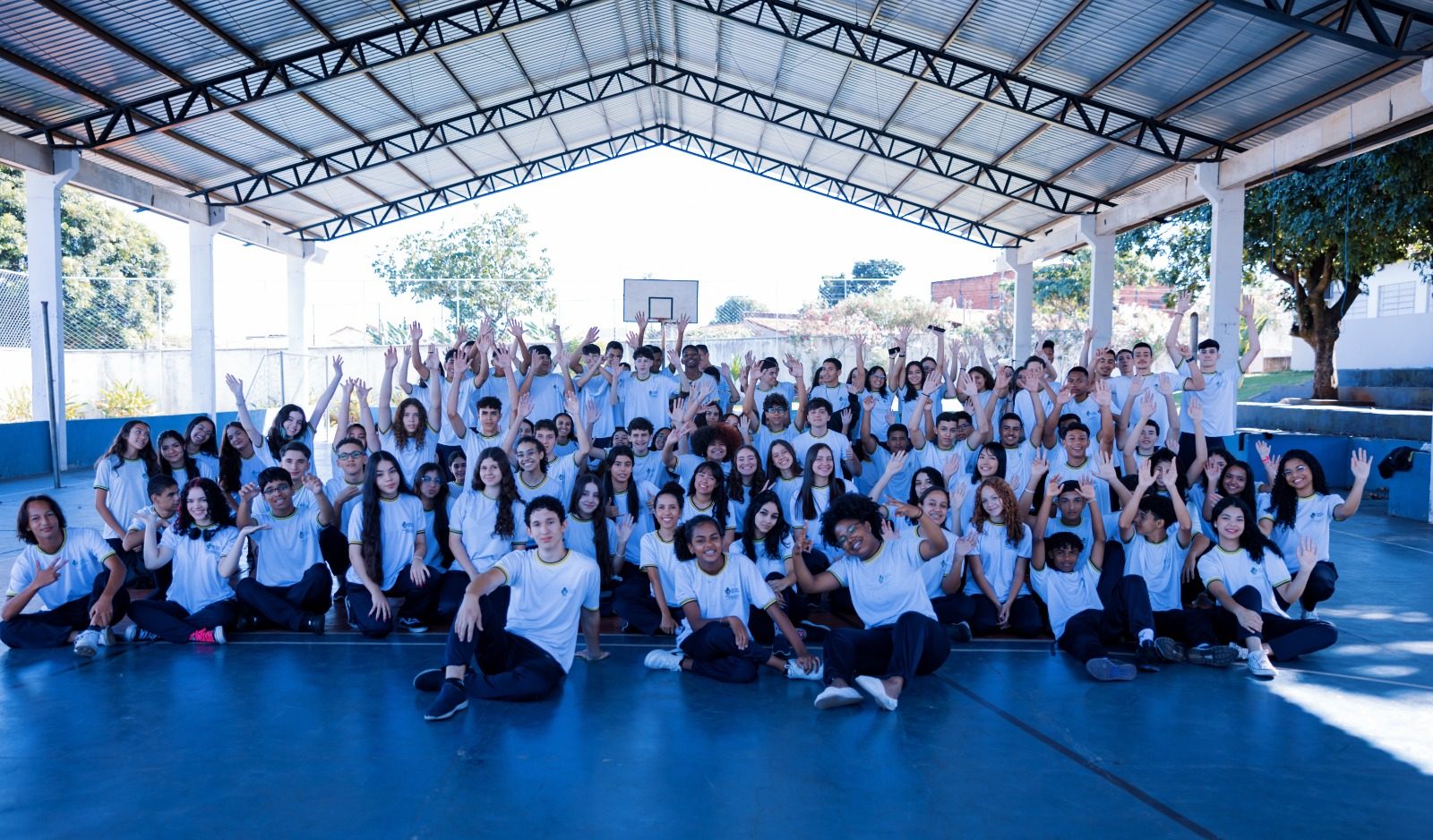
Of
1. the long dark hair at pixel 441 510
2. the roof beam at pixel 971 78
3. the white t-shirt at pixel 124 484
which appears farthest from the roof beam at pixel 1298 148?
the white t-shirt at pixel 124 484

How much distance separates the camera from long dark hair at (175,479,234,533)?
5895 millimetres

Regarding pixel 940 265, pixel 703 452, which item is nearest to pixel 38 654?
pixel 703 452

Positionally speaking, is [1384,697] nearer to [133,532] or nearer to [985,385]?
[985,385]

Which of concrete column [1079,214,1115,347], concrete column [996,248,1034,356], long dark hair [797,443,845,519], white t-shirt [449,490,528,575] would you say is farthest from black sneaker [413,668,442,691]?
concrete column [996,248,1034,356]

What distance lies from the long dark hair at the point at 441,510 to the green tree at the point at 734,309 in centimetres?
1905

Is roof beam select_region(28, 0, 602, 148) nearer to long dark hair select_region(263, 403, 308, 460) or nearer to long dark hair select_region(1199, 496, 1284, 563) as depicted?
long dark hair select_region(263, 403, 308, 460)

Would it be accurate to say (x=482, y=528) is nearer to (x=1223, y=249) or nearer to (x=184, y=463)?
(x=184, y=463)

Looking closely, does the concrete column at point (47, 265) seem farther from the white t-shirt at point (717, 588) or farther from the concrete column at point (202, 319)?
the white t-shirt at point (717, 588)

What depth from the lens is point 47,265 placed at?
13.6 metres

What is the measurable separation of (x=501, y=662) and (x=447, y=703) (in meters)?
0.45

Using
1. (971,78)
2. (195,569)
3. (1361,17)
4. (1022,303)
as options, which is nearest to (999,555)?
(195,569)

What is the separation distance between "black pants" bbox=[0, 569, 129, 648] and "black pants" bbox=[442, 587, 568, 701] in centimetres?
254

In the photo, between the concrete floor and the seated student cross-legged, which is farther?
the seated student cross-legged

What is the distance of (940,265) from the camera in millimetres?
39000
